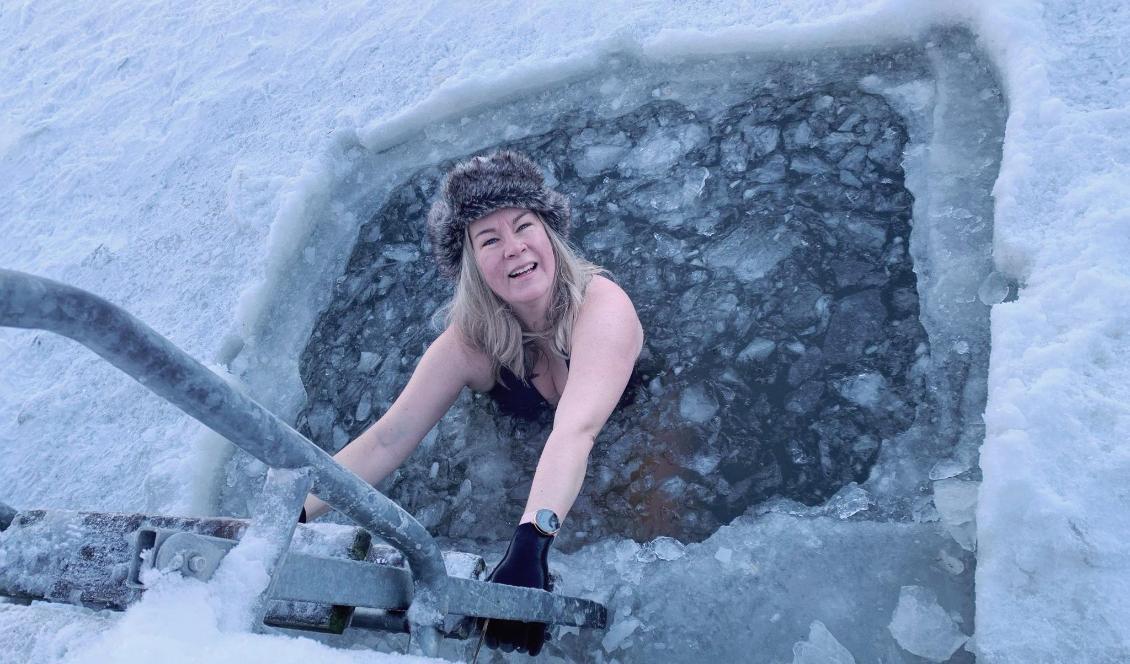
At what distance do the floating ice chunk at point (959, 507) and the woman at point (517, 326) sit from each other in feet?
3.14

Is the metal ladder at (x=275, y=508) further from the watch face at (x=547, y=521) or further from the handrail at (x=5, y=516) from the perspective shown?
the watch face at (x=547, y=521)

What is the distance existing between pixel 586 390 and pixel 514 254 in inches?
18.8

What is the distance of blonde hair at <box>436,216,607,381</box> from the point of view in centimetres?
258

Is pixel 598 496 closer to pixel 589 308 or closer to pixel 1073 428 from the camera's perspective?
pixel 589 308

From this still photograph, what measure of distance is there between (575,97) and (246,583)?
10.1 ft

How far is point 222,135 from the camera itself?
4.01m

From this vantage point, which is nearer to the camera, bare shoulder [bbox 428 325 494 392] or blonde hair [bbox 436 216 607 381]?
blonde hair [bbox 436 216 607 381]

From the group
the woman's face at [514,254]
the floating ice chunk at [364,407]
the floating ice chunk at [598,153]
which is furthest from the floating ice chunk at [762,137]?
the floating ice chunk at [364,407]

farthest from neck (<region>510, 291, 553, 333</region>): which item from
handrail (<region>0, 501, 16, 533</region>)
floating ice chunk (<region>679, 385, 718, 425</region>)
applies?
handrail (<region>0, 501, 16, 533</region>)

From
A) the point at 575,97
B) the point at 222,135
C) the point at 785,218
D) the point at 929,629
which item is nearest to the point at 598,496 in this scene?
the point at 929,629

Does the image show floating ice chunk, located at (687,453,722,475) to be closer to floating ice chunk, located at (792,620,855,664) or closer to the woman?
the woman

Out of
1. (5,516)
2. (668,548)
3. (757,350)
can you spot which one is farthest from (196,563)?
(757,350)

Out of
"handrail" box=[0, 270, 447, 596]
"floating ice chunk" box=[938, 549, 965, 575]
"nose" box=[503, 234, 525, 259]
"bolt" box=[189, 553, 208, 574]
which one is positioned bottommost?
"floating ice chunk" box=[938, 549, 965, 575]

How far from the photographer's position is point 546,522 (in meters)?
2.05
